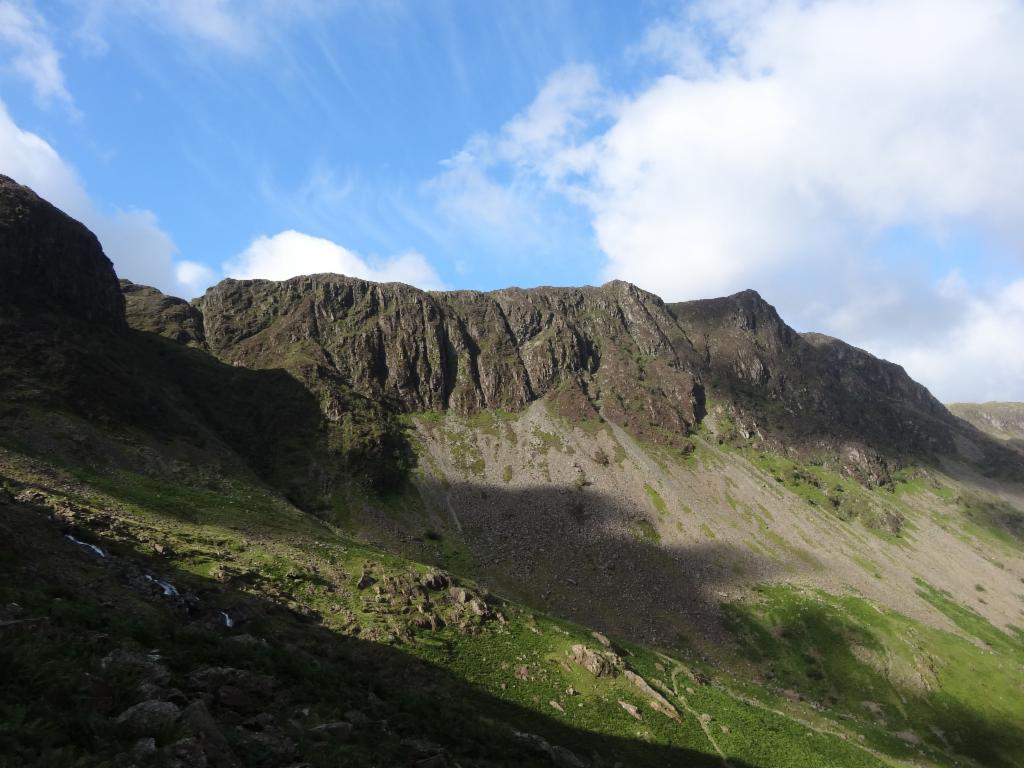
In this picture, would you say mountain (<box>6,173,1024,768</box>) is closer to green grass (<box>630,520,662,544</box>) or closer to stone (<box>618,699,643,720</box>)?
stone (<box>618,699,643,720</box>)

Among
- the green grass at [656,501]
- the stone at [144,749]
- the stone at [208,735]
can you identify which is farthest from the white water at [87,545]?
the green grass at [656,501]

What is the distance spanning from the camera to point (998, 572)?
16038cm

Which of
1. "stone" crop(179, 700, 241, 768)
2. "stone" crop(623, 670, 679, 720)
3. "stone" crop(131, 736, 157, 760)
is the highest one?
"stone" crop(131, 736, 157, 760)

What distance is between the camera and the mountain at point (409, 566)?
61.7ft

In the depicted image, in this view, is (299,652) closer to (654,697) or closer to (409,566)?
(409,566)

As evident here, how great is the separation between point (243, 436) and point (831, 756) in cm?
13012

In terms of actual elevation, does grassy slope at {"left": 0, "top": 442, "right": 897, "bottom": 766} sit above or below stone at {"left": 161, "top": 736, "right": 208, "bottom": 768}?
below

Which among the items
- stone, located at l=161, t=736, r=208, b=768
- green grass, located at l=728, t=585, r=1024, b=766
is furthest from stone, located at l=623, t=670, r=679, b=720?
green grass, located at l=728, t=585, r=1024, b=766

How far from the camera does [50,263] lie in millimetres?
110188

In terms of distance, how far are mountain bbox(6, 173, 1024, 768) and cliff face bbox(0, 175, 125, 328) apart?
0.72 m

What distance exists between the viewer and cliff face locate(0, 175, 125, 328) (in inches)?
4021

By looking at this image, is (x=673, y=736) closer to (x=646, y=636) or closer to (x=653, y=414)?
(x=646, y=636)

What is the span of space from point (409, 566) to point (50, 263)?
112 m

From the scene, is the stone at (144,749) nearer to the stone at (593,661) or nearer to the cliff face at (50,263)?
the stone at (593,661)
